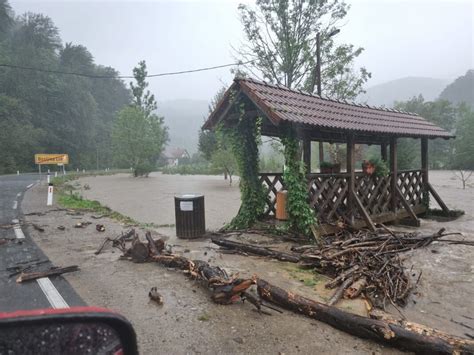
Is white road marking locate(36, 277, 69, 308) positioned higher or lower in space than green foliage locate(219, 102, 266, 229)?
lower

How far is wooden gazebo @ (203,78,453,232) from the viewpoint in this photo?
7316 millimetres

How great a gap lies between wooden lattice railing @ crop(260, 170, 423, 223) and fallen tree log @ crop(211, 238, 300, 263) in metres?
1.73

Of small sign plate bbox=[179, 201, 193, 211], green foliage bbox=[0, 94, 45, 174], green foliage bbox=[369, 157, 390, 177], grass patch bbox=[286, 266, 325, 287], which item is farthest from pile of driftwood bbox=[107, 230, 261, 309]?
green foliage bbox=[0, 94, 45, 174]

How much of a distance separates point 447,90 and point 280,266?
11754cm

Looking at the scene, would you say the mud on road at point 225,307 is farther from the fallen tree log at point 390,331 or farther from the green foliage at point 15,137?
the green foliage at point 15,137

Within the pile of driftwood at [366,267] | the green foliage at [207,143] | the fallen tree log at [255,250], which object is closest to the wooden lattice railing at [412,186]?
the pile of driftwood at [366,267]

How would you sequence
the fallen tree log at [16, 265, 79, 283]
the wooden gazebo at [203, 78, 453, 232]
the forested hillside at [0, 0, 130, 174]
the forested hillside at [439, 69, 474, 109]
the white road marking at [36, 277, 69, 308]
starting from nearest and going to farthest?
the white road marking at [36, 277, 69, 308] < the fallen tree log at [16, 265, 79, 283] < the wooden gazebo at [203, 78, 453, 232] < the forested hillside at [0, 0, 130, 174] < the forested hillside at [439, 69, 474, 109]

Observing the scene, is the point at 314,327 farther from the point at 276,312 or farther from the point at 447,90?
the point at 447,90

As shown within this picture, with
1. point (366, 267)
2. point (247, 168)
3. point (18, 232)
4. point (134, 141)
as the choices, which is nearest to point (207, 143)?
point (134, 141)

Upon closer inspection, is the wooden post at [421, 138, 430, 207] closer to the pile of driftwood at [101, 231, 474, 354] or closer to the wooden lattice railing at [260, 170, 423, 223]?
the wooden lattice railing at [260, 170, 423, 223]

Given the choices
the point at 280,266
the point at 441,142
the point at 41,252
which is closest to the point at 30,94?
the point at 41,252

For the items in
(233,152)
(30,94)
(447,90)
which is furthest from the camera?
(447,90)

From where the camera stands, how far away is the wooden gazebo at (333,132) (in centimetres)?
732

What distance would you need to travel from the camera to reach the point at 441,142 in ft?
180
